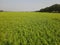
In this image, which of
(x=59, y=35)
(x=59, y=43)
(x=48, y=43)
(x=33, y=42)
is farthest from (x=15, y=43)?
(x=59, y=35)

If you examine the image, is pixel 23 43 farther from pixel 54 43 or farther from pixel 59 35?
pixel 59 35

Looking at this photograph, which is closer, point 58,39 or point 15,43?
point 15,43

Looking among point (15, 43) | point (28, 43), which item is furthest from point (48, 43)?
point (15, 43)

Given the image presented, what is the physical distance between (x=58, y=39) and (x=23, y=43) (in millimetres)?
2881

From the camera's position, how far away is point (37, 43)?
9.58m

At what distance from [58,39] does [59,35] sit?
1.25 meters

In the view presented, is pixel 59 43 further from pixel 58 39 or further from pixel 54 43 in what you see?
pixel 58 39

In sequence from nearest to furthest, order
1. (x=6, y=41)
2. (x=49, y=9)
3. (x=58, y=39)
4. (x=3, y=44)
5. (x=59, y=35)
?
(x=3, y=44)
(x=6, y=41)
(x=58, y=39)
(x=59, y=35)
(x=49, y=9)

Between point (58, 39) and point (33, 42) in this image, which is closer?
point (33, 42)

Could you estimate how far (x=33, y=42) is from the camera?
9.77 meters

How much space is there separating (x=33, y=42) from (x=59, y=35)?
10.6 feet

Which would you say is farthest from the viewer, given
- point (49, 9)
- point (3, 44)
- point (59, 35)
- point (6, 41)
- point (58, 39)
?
point (49, 9)

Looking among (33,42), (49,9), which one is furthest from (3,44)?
(49,9)

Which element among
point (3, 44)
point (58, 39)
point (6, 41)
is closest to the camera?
point (3, 44)
